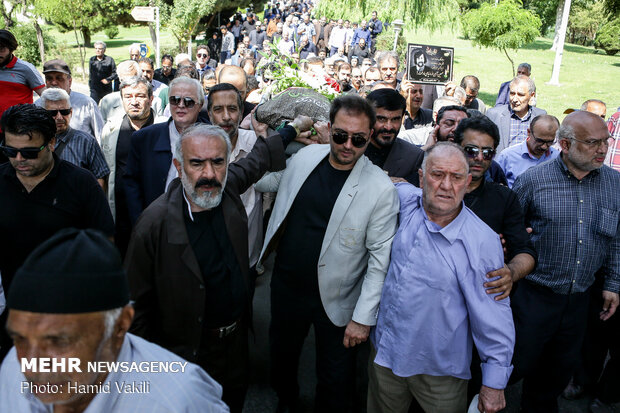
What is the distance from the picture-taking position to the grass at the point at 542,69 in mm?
22739

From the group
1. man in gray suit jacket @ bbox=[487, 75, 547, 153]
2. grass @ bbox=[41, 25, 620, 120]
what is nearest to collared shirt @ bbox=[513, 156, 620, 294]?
man in gray suit jacket @ bbox=[487, 75, 547, 153]

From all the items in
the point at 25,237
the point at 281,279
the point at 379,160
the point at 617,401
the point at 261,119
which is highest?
the point at 261,119

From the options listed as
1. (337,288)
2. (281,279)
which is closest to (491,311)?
(337,288)

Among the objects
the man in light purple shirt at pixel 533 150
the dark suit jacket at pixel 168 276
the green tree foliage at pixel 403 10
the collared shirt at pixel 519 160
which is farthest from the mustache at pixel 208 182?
the green tree foliage at pixel 403 10

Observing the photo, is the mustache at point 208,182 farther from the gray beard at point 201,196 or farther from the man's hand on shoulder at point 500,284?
the man's hand on shoulder at point 500,284

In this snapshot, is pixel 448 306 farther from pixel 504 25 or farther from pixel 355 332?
pixel 504 25

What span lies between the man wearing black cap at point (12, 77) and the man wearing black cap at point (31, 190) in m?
2.89

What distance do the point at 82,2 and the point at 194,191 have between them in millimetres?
20474

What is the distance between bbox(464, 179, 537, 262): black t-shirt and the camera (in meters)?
3.25

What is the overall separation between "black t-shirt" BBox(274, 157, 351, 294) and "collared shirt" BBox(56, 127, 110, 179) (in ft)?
6.87

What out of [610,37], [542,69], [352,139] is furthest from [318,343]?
[610,37]

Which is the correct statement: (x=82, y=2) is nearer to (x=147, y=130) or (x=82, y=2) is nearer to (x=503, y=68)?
(x=147, y=130)

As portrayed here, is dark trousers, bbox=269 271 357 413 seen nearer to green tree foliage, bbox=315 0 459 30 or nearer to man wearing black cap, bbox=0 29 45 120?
man wearing black cap, bbox=0 29 45 120

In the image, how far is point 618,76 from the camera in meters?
28.6
